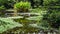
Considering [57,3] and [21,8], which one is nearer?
[57,3]

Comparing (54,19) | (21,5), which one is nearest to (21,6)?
(21,5)

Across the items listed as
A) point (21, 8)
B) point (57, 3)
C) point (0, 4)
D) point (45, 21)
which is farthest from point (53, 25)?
point (0, 4)

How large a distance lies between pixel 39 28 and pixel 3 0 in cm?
837

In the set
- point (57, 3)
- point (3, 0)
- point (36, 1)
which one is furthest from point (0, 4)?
point (57, 3)

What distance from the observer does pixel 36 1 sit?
17.3 metres

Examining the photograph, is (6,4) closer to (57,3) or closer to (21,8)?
(21,8)

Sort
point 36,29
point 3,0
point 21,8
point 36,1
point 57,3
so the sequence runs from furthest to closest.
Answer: point 36,1 < point 3,0 < point 21,8 < point 57,3 < point 36,29

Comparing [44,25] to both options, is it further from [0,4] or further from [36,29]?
[0,4]

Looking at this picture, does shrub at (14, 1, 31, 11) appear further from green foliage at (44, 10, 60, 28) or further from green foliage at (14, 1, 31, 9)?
green foliage at (44, 10, 60, 28)

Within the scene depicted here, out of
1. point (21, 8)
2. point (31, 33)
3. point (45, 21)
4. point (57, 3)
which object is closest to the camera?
point (31, 33)

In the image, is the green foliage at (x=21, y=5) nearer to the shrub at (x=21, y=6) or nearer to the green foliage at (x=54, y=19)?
the shrub at (x=21, y=6)

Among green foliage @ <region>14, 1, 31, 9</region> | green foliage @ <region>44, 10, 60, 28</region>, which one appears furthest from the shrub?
green foliage @ <region>44, 10, 60, 28</region>

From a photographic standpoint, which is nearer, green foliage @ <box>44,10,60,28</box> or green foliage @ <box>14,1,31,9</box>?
green foliage @ <box>44,10,60,28</box>

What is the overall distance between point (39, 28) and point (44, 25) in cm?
35
